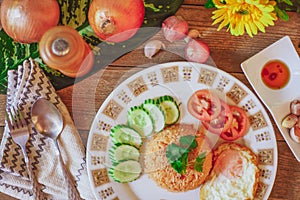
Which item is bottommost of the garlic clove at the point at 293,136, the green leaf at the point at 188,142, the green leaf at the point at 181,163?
the green leaf at the point at 181,163

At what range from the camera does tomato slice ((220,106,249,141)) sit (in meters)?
1.19

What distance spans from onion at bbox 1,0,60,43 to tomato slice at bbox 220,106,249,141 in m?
0.47

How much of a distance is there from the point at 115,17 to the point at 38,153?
375mm

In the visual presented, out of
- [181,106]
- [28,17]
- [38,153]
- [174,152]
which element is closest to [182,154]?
→ [174,152]

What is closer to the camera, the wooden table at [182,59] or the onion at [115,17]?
the onion at [115,17]

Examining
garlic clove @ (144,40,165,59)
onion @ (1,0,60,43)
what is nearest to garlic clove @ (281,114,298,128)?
garlic clove @ (144,40,165,59)

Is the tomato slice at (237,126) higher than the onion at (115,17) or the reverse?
the reverse

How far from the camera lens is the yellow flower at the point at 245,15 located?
3.54 ft

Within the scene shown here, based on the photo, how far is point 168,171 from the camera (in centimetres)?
118

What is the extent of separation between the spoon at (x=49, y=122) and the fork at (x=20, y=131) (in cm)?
3

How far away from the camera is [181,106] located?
1208 mm

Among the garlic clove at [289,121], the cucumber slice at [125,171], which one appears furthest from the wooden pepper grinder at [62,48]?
the garlic clove at [289,121]

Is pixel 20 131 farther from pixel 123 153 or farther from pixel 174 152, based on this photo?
pixel 174 152

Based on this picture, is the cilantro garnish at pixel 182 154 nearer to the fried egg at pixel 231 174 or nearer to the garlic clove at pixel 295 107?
the fried egg at pixel 231 174
